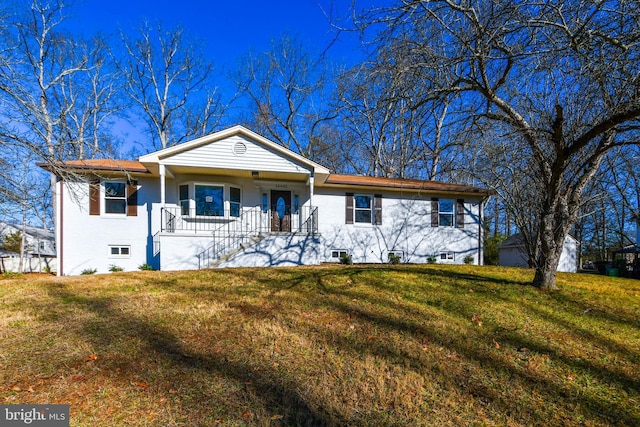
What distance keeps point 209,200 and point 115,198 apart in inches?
130

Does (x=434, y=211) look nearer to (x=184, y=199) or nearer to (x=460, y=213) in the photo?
(x=460, y=213)

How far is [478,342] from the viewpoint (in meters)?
4.43

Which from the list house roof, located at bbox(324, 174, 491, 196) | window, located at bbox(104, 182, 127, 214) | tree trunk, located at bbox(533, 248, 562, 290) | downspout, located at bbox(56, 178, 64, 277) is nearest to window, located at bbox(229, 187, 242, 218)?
house roof, located at bbox(324, 174, 491, 196)

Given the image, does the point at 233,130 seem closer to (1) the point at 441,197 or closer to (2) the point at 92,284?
(2) the point at 92,284

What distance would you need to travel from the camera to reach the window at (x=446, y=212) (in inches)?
559

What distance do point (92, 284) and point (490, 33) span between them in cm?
942

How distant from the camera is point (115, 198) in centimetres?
1134

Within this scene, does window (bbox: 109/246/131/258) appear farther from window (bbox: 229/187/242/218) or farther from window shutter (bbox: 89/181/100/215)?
window (bbox: 229/187/242/218)

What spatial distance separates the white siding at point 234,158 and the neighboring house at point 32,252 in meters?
8.93

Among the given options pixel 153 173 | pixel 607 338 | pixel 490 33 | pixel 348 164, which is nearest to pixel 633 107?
pixel 490 33

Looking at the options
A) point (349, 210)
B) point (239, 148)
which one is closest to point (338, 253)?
point (349, 210)

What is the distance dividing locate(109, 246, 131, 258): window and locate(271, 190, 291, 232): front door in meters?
5.39

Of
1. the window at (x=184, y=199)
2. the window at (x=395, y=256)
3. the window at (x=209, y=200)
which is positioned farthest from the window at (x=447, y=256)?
the window at (x=184, y=199)

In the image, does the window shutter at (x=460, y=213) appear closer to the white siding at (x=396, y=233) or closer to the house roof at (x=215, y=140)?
the white siding at (x=396, y=233)
